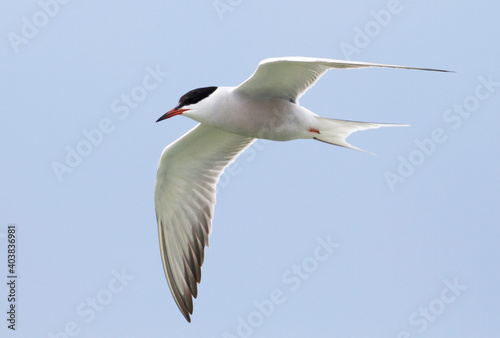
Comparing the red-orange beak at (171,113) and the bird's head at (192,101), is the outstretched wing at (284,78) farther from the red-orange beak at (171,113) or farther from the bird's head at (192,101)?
the red-orange beak at (171,113)

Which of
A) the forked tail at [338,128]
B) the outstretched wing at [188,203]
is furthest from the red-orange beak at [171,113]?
the forked tail at [338,128]

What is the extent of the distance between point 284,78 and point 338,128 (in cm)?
76

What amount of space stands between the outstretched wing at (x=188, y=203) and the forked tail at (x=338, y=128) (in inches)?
41.9

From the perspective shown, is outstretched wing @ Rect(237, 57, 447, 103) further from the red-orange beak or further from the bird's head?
the red-orange beak

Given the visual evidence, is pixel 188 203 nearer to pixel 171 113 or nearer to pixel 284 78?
pixel 171 113

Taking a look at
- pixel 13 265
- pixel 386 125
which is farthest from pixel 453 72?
pixel 13 265

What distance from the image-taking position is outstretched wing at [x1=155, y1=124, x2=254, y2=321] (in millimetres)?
7762

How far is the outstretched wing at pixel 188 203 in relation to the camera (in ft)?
25.5

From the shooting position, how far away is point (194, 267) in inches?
311

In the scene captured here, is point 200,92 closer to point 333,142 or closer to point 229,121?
point 229,121

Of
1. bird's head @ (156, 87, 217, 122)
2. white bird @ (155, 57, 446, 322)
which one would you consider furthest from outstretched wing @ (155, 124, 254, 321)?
bird's head @ (156, 87, 217, 122)

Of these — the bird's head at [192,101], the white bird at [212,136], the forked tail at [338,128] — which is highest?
the bird's head at [192,101]

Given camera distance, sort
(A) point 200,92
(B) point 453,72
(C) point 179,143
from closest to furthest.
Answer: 1. (B) point 453,72
2. (A) point 200,92
3. (C) point 179,143

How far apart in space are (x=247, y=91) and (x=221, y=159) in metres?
1.37
